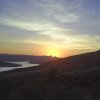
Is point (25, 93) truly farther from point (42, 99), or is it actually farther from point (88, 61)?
point (88, 61)

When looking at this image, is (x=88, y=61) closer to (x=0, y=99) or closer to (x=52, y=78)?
(x=52, y=78)

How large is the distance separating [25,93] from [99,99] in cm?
A: 486

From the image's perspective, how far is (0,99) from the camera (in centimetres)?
1496

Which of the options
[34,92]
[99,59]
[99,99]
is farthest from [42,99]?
[99,59]

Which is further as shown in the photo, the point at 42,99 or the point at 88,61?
the point at 88,61

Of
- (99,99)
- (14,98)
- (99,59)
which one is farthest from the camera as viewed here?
(99,59)

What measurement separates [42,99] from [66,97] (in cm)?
177

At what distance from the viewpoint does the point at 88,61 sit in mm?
89000

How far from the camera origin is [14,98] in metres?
14.1

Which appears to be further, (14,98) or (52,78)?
(52,78)

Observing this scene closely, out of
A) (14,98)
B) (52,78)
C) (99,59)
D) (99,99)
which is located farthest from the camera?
(99,59)

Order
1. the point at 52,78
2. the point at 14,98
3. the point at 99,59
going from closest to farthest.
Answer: the point at 14,98 < the point at 52,78 < the point at 99,59

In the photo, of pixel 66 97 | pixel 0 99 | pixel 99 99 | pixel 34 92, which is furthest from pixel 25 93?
pixel 99 99

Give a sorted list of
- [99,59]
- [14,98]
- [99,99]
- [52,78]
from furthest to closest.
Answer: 1. [99,59]
2. [52,78]
3. [99,99]
4. [14,98]
